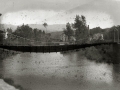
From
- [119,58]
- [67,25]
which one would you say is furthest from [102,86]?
[67,25]

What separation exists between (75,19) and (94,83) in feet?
220

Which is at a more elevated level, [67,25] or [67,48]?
[67,25]

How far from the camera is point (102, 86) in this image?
20547 millimetres

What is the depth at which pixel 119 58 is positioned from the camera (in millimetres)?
34375

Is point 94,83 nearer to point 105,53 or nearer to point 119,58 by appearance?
point 119,58

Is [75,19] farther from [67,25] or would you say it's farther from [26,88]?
[26,88]

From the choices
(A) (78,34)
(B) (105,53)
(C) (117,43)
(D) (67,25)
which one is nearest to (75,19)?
(A) (78,34)

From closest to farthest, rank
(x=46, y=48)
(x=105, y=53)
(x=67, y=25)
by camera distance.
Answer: (x=46, y=48) < (x=105, y=53) < (x=67, y=25)

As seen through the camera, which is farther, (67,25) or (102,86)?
(67,25)

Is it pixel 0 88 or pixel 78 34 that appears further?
pixel 78 34

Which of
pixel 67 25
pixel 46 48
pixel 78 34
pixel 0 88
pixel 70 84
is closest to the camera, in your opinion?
pixel 0 88

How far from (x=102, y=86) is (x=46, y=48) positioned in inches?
429

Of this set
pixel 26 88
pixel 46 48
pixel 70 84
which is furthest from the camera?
pixel 46 48

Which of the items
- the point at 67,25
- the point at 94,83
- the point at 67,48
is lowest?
the point at 94,83
